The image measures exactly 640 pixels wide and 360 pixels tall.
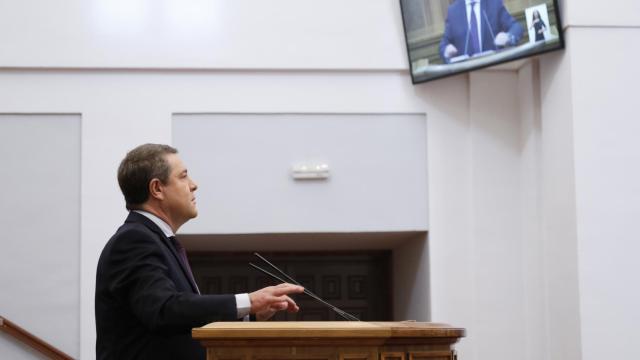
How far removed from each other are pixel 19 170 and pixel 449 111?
9.81 feet

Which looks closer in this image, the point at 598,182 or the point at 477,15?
the point at 598,182

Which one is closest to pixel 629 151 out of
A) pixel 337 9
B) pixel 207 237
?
pixel 337 9

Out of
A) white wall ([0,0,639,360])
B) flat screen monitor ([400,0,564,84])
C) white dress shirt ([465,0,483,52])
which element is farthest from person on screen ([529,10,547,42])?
white dress shirt ([465,0,483,52])

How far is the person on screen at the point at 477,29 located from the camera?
648 centimetres

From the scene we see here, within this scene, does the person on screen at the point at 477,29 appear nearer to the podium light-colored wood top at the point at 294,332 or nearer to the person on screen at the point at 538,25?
the person on screen at the point at 538,25

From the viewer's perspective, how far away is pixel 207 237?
7.12 m

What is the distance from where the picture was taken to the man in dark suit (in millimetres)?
3137

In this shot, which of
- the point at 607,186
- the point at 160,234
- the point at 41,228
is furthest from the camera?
the point at 41,228

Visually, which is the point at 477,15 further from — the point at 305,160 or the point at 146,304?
the point at 146,304

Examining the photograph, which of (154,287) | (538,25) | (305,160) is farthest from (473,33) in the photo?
(154,287)

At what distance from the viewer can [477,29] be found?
6.65m

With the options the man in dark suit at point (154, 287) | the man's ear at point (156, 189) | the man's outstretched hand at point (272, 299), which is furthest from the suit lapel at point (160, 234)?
the man's outstretched hand at point (272, 299)

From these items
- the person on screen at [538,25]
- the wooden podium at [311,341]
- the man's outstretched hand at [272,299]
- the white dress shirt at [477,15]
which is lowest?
the wooden podium at [311,341]

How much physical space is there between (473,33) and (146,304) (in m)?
4.10
